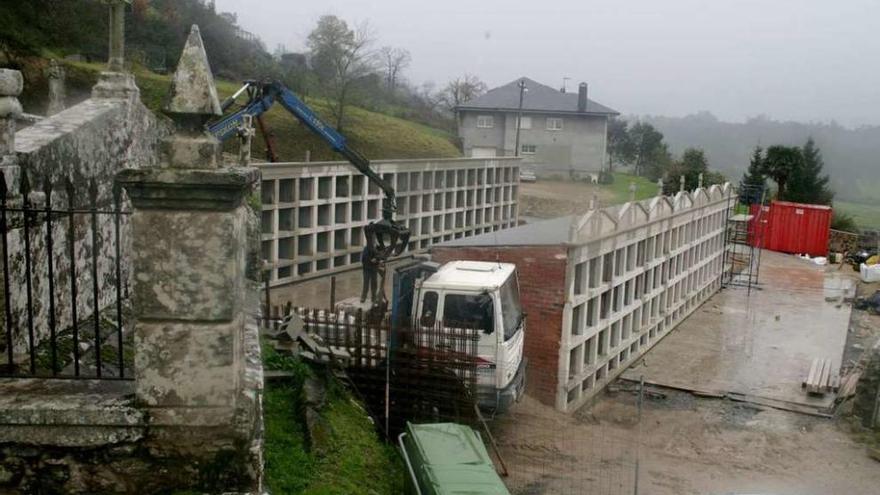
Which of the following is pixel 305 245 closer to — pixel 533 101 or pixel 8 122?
pixel 8 122

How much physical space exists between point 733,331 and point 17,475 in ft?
52.0

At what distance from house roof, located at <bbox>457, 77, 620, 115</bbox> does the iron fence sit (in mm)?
36079

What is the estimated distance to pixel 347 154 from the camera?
1441cm

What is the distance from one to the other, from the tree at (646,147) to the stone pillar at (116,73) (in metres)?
42.8

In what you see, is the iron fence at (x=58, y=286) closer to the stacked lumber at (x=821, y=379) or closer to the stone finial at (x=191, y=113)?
the stone finial at (x=191, y=113)

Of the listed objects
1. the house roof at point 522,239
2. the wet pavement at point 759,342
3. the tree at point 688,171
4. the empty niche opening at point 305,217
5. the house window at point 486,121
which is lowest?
the wet pavement at point 759,342

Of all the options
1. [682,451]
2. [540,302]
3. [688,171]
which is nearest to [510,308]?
[540,302]

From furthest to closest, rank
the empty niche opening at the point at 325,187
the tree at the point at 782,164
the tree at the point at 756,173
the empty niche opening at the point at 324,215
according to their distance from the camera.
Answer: the tree at the point at 782,164 → the tree at the point at 756,173 → the empty niche opening at the point at 324,215 → the empty niche opening at the point at 325,187

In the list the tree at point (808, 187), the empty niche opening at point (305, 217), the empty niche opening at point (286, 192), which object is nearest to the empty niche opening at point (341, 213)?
the empty niche opening at point (305, 217)

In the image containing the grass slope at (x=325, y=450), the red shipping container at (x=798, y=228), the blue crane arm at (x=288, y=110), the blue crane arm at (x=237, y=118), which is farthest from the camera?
the red shipping container at (x=798, y=228)

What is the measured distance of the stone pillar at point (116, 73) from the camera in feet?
24.5

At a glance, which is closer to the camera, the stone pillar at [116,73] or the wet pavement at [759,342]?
the stone pillar at [116,73]

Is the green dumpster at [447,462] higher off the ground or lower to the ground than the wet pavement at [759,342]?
higher

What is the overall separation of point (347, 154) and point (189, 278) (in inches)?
433
